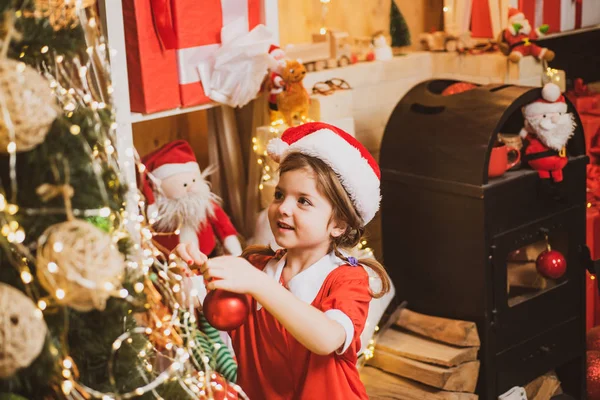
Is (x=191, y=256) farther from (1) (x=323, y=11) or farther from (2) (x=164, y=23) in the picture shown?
(1) (x=323, y=11)

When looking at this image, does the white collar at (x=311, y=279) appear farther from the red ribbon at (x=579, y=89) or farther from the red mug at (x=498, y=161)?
the red ribbon at (x=579, y=89)

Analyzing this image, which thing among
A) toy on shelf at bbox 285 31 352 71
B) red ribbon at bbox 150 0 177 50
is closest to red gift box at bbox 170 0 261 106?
red ribbon at bbox 150 0 177 50

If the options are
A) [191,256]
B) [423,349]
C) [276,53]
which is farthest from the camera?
[423,349]

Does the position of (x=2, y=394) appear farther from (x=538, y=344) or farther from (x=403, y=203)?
(x=538, y=344)

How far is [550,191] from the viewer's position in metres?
2.82

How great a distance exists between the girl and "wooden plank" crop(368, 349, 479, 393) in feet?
3.03

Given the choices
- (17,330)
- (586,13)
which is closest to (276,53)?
(17,330)

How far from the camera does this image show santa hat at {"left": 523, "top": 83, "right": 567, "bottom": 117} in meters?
2.74

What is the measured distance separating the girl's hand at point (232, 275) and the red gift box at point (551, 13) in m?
2.35

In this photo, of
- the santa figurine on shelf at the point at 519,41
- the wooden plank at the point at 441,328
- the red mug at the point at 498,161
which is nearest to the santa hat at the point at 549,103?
the red mug at the point at 498,161

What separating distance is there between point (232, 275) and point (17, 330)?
46cm

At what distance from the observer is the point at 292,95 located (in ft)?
8.64

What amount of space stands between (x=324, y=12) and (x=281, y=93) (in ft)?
2.41

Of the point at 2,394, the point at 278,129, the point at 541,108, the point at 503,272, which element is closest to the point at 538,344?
the point at 503,272
